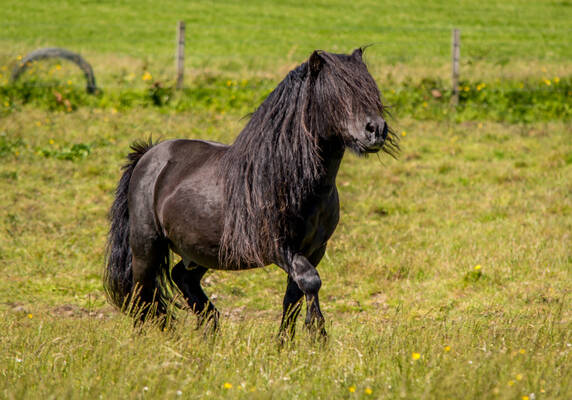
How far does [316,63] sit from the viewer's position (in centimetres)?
419

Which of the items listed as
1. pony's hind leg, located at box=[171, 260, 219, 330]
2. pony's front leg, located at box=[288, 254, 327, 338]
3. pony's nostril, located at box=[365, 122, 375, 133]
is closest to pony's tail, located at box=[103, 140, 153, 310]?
pony's hind leg, located at box=[171, 260, 219, 330]

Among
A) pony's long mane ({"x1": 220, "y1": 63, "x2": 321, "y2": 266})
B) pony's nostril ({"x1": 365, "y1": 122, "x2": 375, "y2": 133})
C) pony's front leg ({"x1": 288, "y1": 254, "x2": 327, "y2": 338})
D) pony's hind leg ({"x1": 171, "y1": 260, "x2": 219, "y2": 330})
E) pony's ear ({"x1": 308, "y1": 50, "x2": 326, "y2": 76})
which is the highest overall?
pony's ear ({"x1": 308, "y1": 50, "x2": 326, "y2": 76})

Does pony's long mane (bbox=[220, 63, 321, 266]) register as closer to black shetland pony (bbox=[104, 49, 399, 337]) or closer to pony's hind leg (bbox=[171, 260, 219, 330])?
black shetland pony (bbox=[104, 49, 399, 337])

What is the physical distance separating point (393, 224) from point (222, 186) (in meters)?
4.15

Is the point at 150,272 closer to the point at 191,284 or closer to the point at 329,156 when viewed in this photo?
the point at 191,284

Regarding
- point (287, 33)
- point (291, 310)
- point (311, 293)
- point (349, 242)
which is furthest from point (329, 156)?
point (287, 33)

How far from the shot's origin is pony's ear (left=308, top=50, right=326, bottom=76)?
4152 millimetres

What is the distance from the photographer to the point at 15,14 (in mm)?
23156

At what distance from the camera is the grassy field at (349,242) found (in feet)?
11.7

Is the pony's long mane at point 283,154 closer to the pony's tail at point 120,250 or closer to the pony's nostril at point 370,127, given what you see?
the pony's nostril at point 370,127

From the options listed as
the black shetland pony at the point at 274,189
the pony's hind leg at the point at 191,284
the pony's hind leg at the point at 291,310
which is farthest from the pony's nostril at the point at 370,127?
the pony's hind leg at the point at 191,284

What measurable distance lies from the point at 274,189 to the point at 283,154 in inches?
8.6

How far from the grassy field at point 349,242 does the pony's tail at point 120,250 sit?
41 cm

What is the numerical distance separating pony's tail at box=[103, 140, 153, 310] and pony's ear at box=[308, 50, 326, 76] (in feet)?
6.41
